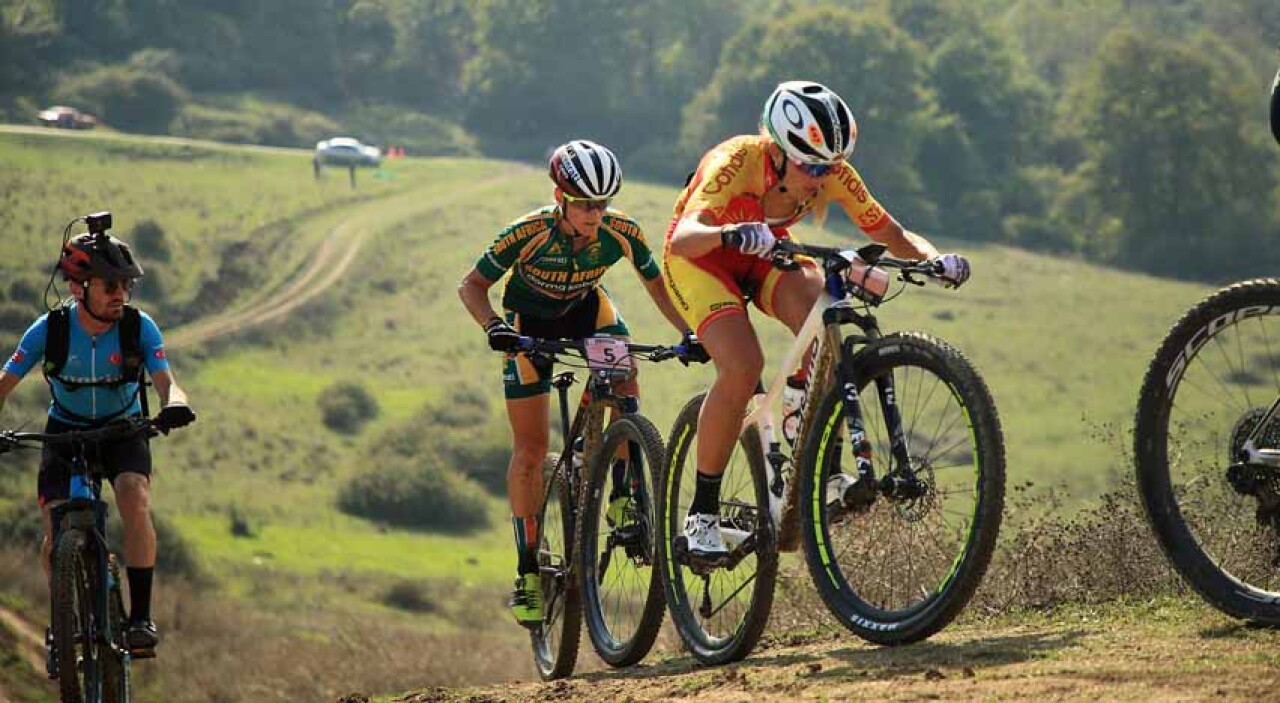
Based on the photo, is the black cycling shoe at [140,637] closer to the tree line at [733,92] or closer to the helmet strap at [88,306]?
the helmet strap at [88,306]

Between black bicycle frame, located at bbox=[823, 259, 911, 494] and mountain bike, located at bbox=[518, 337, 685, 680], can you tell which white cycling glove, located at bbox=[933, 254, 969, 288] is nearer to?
black bicycle frame, located at bbox=[823, 259, 911, 494]

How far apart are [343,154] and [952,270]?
4652 inches

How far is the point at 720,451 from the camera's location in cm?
903

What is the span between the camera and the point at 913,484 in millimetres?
7996

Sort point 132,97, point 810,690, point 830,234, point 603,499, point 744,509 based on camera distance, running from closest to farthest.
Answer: point 810,690 → point 744,509 → point 603,499 → point 830,234 → point 132,97

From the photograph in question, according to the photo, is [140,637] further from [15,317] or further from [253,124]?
[253,124]

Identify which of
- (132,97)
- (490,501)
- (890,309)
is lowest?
(490,501)

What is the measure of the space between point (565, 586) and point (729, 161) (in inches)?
120

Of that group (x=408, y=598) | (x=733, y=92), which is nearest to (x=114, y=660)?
(x=408, y=598)

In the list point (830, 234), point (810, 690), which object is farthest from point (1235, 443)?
point (830, 234)

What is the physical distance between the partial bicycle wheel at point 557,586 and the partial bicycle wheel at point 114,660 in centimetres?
261

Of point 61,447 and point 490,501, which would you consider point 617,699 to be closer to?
point 61,447

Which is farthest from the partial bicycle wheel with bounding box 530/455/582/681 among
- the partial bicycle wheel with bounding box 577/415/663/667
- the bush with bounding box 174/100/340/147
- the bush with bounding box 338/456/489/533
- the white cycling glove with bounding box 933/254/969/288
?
the bush with bounding box 174/100/340/147

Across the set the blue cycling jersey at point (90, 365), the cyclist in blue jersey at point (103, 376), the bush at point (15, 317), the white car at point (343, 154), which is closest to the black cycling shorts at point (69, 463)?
the cyclist in blue jersey at point (103, 376)
